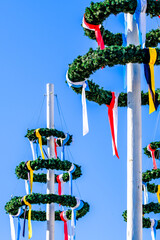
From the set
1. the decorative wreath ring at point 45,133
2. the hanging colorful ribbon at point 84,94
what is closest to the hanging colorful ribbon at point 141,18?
the hanging colorful ribbon at point 84,94

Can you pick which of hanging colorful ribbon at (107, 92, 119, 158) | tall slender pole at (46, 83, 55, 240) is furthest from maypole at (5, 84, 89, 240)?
hanging colorful ribbon at (107, 92, 119, 158)

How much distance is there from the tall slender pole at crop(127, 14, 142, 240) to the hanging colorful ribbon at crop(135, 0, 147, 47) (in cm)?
56

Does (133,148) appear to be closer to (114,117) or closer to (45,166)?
(114,117)

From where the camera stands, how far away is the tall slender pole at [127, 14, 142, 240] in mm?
17219

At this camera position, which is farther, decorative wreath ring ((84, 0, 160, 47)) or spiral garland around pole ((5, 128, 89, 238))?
spiral garland around pole ((5, 128, 89, 238))

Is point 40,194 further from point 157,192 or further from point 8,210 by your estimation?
point 157,192

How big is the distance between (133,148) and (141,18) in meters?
3.20

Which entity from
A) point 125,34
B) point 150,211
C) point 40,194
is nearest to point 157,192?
point 150,211

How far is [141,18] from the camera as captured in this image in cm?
1767

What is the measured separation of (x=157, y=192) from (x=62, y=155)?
17.8 ft

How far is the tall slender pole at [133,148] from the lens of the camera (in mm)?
17219

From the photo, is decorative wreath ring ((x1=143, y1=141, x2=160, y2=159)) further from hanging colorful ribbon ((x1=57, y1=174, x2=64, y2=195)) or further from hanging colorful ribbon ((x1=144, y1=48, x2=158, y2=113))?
hanging colorful ribbon ((x1=57, y1=174, x2=64, y2=195))

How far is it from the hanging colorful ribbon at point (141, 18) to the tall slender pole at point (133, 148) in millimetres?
558

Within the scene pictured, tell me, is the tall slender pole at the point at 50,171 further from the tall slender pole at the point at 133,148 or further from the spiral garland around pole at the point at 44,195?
the tall slender pole at the point at 133,148
